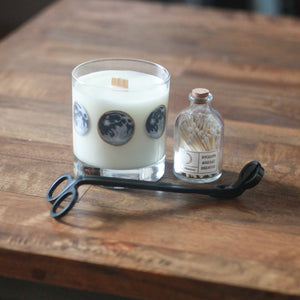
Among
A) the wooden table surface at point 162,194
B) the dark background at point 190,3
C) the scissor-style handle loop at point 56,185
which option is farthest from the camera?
the dark background at point 190,3

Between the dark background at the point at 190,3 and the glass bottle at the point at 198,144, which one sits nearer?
the glass bottle at the point at 198,144

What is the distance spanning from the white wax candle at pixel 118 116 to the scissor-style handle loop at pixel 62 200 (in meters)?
0.06

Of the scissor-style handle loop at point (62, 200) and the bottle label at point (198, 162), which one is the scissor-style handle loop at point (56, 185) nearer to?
the scissor-style handle loop at point (62, 200)

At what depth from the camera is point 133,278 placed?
55 centimetres

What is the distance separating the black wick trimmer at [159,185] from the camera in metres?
0.64

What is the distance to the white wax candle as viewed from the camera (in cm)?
63

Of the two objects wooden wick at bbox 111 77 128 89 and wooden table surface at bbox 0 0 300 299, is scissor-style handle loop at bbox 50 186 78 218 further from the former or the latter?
wooden wick at bbox 111 77 128 89

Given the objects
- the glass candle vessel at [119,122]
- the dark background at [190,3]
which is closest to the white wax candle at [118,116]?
the glass candle vessel at [119,122]

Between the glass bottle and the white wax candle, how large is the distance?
0.12 ft

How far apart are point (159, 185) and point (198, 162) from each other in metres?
0.07

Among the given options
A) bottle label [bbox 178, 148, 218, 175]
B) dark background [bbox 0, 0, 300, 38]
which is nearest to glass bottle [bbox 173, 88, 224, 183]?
bottle label [bbox 178, 148, 218, 175]

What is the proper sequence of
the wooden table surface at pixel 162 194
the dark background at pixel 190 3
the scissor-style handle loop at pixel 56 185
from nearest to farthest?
the wooden table surface at pixel 162 194 < the scissor-style handle loop at pixel 56 185 < the dark background at pixel 190 3

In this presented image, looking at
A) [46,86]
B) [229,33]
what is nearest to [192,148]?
[46,86]

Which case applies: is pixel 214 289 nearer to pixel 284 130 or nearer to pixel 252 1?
pixel 284 130
